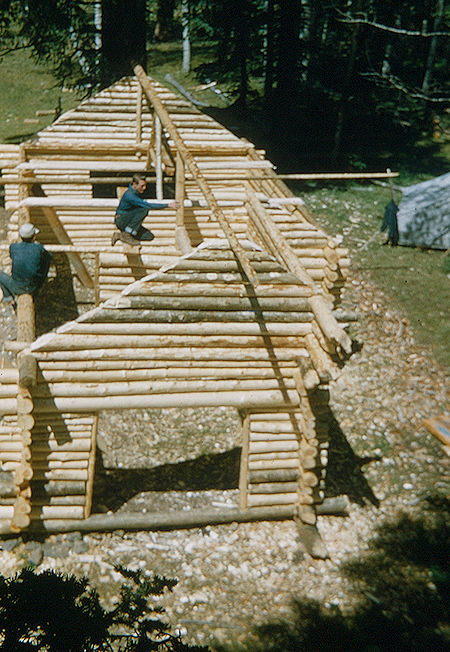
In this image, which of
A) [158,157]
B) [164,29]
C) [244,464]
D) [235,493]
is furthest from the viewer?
[164,29]

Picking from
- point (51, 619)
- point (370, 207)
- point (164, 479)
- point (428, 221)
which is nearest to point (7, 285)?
point (164, 479)

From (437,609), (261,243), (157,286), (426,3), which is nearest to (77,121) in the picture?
(261,243)

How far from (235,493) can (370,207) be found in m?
13.3

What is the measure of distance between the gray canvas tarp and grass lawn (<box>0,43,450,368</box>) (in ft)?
1.06

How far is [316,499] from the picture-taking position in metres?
9.23

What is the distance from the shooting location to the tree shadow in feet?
32.4

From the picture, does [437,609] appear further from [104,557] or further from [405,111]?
[405,111]

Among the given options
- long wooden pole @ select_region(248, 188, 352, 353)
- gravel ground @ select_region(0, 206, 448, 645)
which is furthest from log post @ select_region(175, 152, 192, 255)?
gravel ground @ select_region(0, 206, 448, 645)

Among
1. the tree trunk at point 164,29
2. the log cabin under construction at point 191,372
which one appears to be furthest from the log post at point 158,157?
the tree trunk at point 164,29

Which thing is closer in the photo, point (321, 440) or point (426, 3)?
point (321, 440)

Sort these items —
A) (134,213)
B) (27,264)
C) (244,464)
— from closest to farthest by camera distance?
1. (244,464)
2. (27,264)
3. (134,213)

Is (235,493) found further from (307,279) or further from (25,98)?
(25,98)

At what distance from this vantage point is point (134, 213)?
12438 mm

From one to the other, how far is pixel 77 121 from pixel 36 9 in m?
4.77
